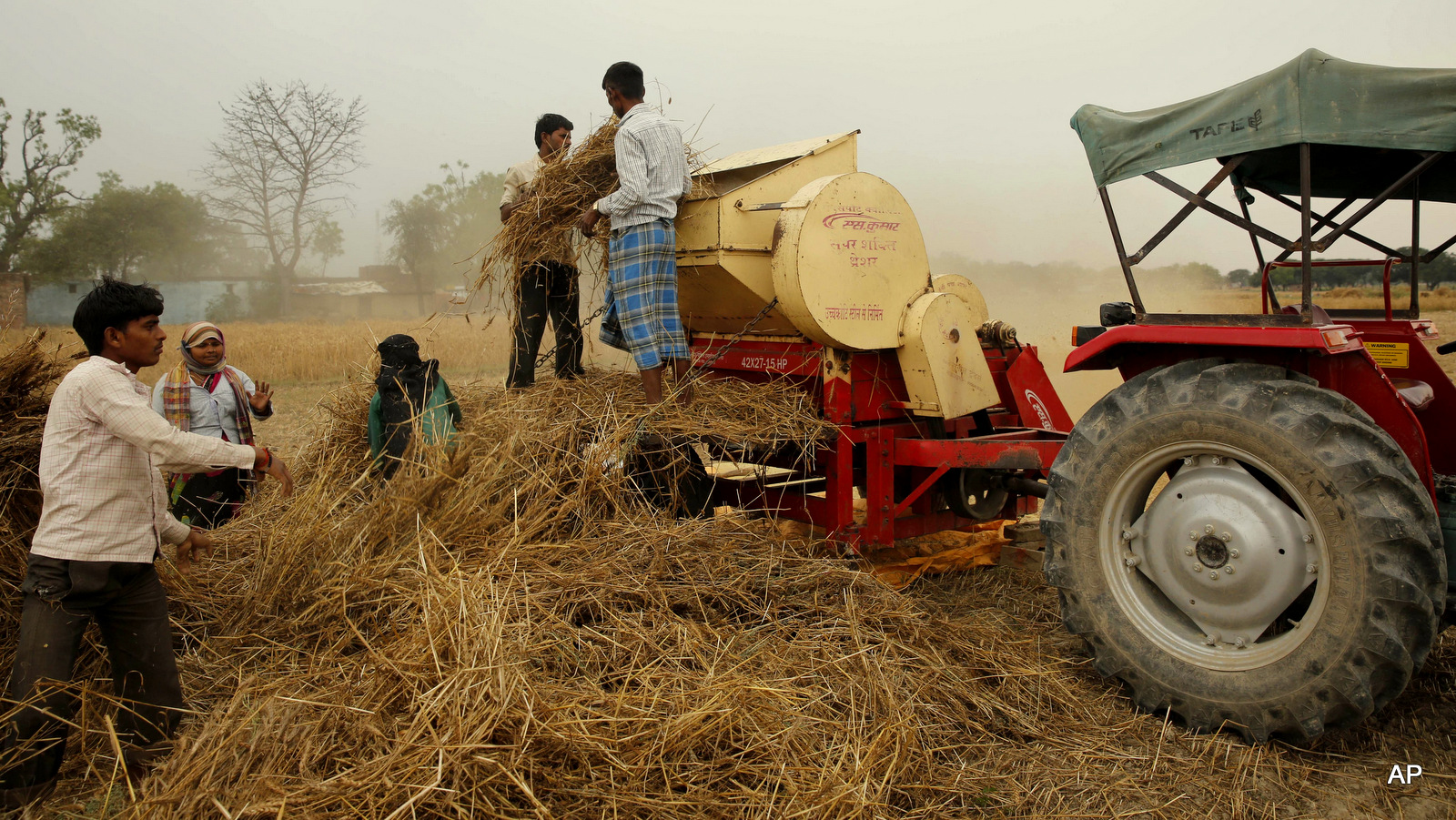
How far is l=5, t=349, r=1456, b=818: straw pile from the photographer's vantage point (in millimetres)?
2361

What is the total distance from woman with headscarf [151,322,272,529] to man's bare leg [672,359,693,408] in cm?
270

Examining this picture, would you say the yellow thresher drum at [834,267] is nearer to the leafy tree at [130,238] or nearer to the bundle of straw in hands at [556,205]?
the bundle of straw in hands at [556,205]

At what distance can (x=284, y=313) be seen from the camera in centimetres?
4300

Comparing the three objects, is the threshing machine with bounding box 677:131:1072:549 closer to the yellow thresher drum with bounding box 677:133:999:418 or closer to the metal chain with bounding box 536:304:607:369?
the yellow thresher drum with bounding box 677:133:999:418

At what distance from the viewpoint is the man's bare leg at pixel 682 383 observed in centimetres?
441

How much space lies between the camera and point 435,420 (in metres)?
4.14

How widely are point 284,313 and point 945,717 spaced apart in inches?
1846

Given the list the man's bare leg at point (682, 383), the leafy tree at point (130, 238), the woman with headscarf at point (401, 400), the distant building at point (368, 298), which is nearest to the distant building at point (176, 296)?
the leafy tree at point (130, 238)

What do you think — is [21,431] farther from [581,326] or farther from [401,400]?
[581,326]

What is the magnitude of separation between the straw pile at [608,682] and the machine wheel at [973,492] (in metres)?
0.60

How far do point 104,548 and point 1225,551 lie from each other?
12.5ft

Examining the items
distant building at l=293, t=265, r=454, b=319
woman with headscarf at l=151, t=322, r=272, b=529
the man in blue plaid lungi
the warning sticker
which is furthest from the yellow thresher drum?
distant building at l=293, t=265, r=454, b=319

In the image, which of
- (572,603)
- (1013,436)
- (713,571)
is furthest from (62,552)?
(1013,436)

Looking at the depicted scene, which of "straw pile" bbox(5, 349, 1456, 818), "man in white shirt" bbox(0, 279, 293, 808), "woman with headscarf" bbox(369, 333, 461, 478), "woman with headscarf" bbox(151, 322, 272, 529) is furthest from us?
"woman with headscarf" bbox(151, 322, 272, 529)
